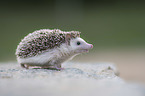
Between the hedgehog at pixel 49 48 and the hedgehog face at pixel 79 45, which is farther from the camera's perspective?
the hedgehog face at pixel 79 45

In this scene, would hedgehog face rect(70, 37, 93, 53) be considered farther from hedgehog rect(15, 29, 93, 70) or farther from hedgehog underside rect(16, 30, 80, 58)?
hedgehog underside rect(16, 30, 80, 58)

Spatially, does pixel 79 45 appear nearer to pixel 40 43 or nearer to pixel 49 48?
pixel 49 48

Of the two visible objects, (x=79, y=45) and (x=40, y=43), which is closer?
(x=40, y=43)

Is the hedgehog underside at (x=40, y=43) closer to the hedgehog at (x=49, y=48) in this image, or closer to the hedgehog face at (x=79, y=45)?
the hedgehog at (x=49, y=48)

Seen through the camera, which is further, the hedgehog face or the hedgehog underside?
the hedgehog face

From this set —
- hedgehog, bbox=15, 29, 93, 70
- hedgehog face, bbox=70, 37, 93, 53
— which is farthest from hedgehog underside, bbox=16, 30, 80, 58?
hedgehog face, bbox=70, 37, 93, 53

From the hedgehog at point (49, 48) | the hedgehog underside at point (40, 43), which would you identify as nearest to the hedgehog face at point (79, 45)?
the hedgehog at point (49, 48)

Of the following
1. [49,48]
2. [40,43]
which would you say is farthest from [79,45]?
[40,43]

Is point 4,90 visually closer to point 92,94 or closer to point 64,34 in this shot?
point 92,94
